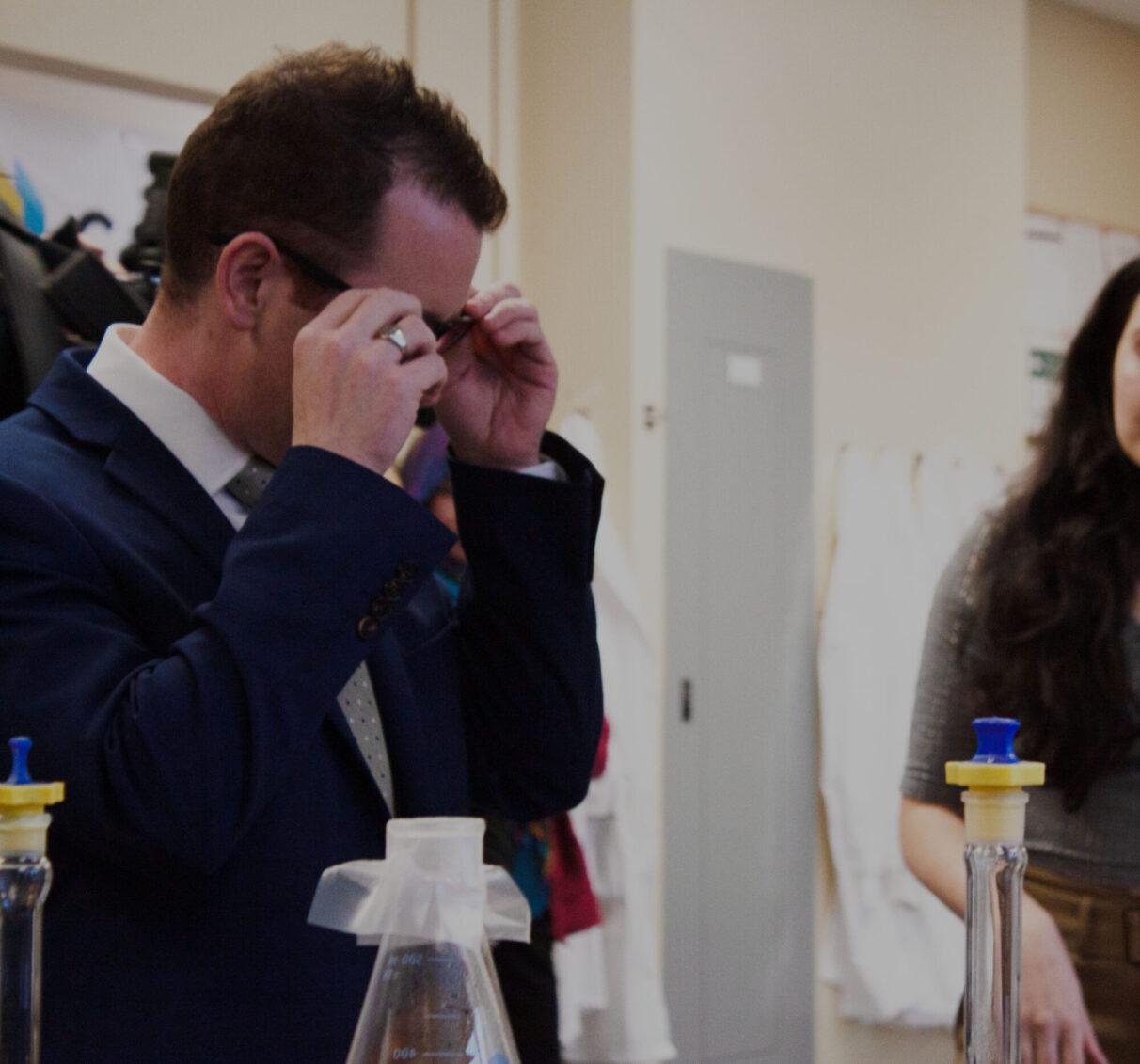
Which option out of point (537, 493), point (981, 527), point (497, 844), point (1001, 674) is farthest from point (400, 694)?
point (497, 844)

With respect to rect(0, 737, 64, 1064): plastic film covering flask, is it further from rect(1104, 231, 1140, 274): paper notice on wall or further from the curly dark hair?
rect(1104, 231, 1140, 274): paper notice on wall

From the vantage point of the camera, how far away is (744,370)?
312 cm

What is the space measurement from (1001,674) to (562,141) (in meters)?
2.19

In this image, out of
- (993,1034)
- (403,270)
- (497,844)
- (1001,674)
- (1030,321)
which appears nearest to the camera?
(993,1034)

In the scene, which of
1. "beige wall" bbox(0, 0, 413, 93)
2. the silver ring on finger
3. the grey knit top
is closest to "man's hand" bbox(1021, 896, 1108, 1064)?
the grey knit top

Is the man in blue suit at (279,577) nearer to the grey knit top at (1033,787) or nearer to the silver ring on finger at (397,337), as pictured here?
the silver ring on finger at (397,337)

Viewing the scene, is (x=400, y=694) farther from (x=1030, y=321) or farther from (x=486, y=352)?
(x=1030, y=321)

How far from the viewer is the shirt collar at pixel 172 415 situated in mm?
920

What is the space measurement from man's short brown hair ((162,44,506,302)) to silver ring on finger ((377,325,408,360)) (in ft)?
0.40

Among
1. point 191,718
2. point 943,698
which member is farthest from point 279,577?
point 943,698

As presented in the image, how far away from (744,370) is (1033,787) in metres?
1.98

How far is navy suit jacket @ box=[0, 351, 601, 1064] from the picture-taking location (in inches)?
28.7

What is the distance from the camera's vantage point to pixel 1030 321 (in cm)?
408

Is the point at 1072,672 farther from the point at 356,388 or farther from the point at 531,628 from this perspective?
the point at 356,388
